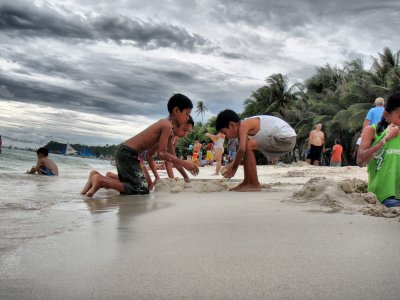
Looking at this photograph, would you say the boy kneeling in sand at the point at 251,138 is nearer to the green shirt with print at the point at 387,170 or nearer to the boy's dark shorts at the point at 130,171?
the boy's dark shorts at the point at 130,171

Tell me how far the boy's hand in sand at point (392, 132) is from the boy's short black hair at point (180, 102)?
2378 millimetres

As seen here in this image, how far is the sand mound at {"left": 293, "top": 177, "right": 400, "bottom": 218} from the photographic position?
2.65 m

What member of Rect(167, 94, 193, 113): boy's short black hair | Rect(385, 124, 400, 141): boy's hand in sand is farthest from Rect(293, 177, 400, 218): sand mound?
Rect(167, 94, 193, 113): boy's short black hair

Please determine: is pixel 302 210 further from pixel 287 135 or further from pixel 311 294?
pixel 287 135

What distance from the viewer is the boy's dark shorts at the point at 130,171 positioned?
15.5 ft

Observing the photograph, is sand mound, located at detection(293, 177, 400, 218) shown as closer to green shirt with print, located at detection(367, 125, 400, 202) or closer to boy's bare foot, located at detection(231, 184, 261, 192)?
green shirt with print, located at detection(367, 125, 400, 202)

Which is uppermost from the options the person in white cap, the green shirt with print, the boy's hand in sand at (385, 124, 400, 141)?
the person in white cap

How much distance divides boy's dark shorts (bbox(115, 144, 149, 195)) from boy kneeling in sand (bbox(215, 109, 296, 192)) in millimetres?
1046

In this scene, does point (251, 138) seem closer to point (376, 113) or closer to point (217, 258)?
point (217, 258)

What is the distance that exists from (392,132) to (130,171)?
294cm

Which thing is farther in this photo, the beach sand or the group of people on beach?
the group of people on beach

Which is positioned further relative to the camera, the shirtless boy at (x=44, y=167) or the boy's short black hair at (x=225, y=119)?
the shirtless boy at (x=44, y=167)

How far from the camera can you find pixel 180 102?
187 inches

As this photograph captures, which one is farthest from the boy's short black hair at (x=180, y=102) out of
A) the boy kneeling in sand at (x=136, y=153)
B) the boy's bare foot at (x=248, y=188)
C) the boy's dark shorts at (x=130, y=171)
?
the boy's bare foot at (x=248, y=188)
